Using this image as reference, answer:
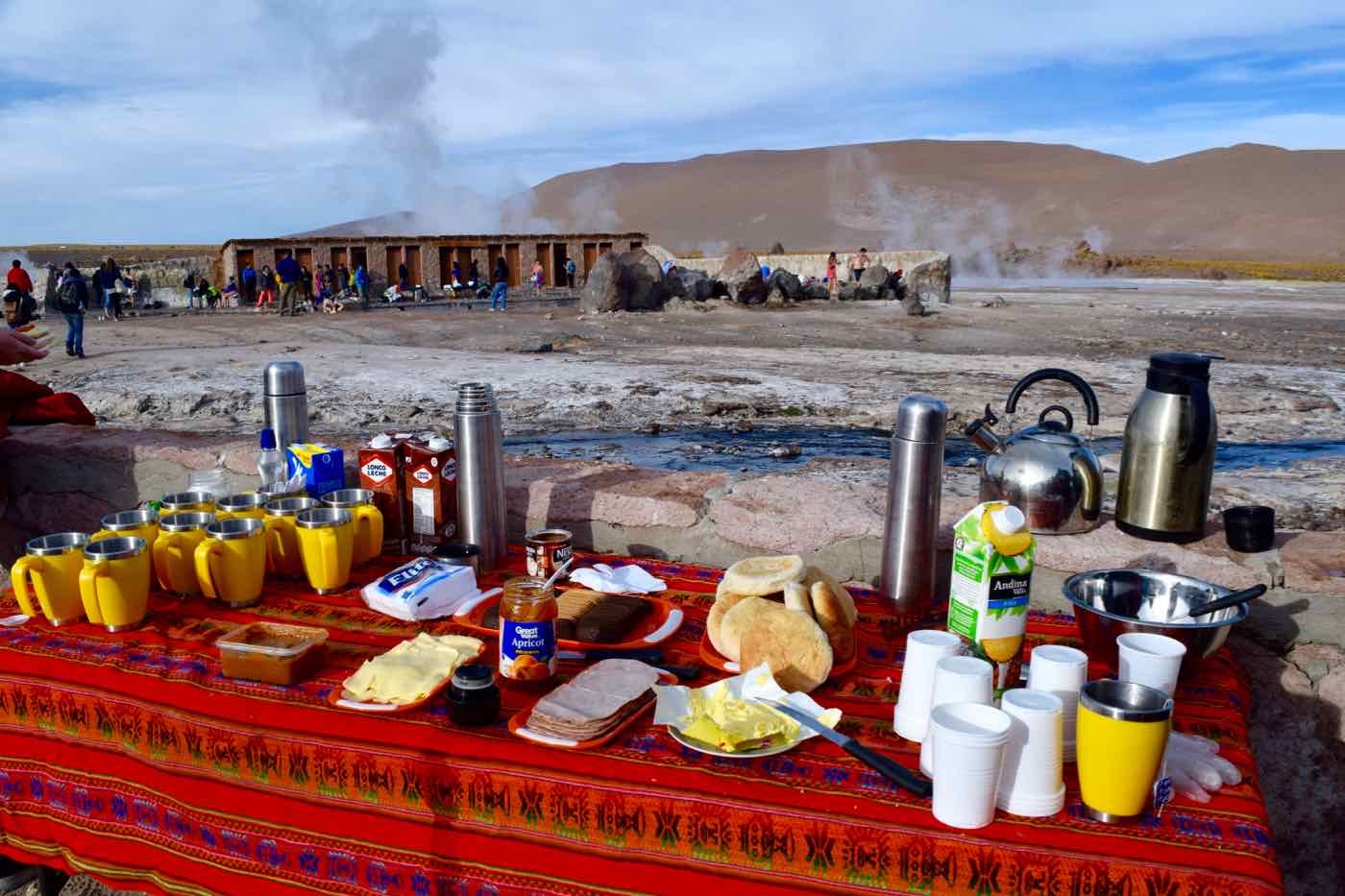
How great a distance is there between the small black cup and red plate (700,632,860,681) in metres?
1.03

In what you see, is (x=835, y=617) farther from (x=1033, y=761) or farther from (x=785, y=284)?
(x=785, y=284)

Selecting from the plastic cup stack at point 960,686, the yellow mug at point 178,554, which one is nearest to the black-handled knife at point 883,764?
the plastic cup stack at point 960,686

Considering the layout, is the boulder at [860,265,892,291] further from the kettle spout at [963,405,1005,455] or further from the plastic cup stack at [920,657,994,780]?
the plastic cup stack at [920,657,994,780]

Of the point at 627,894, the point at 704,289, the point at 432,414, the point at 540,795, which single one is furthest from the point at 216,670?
the point at 704,289

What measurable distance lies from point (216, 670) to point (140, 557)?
0.35 meters

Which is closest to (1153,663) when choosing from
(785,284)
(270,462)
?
(270,462)

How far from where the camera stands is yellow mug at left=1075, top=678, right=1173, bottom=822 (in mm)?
1280

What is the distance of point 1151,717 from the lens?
1.28m

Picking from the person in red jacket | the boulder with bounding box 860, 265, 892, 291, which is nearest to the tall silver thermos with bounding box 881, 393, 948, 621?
the person in red jacket

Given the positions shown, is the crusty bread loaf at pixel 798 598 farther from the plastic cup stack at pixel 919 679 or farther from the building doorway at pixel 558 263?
the building doorway at pixel 558 263

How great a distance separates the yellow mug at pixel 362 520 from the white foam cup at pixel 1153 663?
5.51 ft

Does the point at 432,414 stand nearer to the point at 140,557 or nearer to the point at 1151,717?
the point at 140,557

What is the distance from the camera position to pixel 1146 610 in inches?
77.5

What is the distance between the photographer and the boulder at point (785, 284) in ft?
77.9
